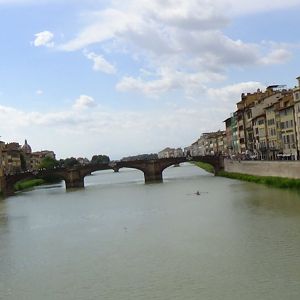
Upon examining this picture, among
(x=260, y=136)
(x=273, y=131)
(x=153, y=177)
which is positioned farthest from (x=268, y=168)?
(x=153, y=177)

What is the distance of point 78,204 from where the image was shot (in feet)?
112

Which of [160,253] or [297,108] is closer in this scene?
[160,253]

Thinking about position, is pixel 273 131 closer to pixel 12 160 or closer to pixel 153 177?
pixel 153 177

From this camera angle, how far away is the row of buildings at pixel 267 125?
41.2 m

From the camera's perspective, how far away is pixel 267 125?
48812 millimetres

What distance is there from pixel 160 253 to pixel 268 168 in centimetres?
2296

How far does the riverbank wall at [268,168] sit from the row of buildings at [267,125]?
1.88 metres

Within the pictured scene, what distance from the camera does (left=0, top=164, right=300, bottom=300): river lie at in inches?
483

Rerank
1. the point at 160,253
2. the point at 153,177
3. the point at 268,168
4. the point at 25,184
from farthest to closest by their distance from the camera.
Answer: the point at 25,184 → the point at 153,177 → the point at 268,168 → the point at 160,253

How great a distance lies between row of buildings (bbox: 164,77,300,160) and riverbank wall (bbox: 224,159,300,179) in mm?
1885

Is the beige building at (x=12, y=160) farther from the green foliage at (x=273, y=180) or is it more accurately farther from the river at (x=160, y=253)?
the river at (x=160, y=253)

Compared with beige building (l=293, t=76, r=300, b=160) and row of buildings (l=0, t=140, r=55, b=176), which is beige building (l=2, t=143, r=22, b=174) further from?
beige building (l=293, t=76, r=300, b=160)

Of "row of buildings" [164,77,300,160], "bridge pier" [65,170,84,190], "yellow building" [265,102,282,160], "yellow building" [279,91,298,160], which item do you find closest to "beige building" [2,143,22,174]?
"bridge pier" [65,170,84,190]

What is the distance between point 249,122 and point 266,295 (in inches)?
1827
